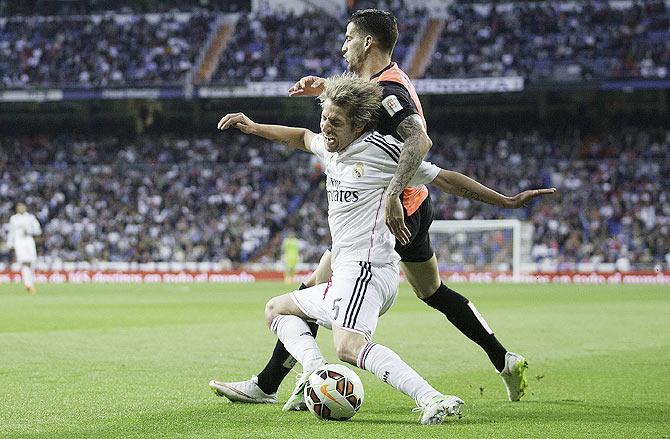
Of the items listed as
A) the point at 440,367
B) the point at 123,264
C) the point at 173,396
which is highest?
the point at 173,396

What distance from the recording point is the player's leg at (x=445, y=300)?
6543mm

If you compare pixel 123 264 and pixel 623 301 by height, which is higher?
pixel 623 301

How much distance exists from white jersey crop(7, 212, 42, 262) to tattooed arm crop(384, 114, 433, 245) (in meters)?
21.5

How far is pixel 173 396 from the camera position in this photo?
6.96m

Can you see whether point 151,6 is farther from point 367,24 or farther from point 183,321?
point 367,24

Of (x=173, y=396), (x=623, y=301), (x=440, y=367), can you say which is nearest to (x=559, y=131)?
(x=623, y=301)

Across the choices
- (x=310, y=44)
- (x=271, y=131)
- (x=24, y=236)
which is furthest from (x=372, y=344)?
(x=310, y=44)

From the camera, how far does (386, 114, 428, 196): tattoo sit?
547 centimetres

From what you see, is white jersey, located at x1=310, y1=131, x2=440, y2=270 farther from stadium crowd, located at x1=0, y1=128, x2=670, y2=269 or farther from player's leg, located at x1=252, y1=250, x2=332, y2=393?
stadium crowd, located at x1=0, y1=128, x2=670, y2=269

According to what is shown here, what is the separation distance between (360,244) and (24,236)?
2230 cm

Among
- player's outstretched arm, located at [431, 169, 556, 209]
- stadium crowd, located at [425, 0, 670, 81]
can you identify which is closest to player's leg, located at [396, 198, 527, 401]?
player's outstretched arm, located at [431, 169, 556, 209]

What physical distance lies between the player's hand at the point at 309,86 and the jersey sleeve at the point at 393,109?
78 cm

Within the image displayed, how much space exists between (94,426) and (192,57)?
36299 mm

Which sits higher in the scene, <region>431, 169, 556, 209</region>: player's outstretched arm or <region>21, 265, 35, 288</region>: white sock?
<region>431, 169, 556, 209</region>: player's outstretched arm
